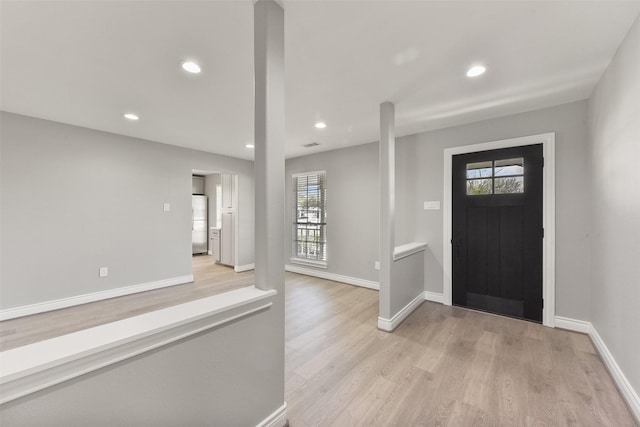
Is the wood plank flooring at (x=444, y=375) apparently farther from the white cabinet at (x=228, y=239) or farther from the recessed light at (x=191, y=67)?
the white cabinet at (x=228, y=239)

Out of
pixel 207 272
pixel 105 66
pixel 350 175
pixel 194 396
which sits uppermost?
pixel 105 66

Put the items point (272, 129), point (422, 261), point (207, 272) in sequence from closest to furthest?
point (272, 129), point (422, 261), point (207, 272)

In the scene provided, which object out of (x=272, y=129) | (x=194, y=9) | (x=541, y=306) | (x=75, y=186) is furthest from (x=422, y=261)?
(x=75, y=186)

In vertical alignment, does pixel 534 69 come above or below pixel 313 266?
above

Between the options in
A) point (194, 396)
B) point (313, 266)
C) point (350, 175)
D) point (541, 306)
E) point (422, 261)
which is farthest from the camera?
point (313, 266)

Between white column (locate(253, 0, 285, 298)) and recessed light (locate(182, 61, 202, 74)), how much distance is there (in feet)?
2.92

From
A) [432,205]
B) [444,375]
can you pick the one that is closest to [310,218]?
[432,205]

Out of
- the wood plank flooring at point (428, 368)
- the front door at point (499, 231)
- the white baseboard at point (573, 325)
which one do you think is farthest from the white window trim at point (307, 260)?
the white baseboard at point (573, 325)

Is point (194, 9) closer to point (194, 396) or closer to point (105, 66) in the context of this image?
point (105, 66)

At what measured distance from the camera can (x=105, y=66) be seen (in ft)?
6.84

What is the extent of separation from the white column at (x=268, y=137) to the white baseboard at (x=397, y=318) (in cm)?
181

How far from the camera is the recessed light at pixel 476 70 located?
214 cm

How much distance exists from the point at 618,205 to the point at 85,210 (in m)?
5.79

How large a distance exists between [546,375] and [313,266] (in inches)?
145
